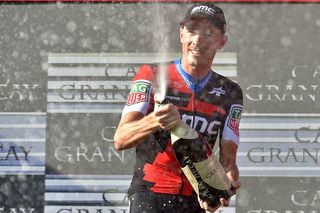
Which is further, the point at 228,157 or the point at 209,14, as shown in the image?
the point at 228,157

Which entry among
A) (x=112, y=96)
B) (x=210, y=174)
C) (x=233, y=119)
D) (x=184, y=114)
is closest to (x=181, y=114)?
(x=184, y=114)

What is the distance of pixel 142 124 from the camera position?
155 inches

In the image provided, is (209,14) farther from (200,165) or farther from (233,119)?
(200,165)

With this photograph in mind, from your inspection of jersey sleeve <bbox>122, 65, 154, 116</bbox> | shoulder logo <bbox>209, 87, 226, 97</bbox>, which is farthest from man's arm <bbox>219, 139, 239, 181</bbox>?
jersey sleeve <bbox>122, 65, 154, 116</bbox>

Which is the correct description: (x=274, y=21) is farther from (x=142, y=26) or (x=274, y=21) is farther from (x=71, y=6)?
(x=71, y=6)

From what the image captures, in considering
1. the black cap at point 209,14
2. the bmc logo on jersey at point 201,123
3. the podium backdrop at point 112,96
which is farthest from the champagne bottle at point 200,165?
the podium backdrop at point 112,96

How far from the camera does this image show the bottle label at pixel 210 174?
3.98 meters

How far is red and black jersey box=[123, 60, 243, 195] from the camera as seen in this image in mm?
4285

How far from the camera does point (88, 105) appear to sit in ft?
20.8

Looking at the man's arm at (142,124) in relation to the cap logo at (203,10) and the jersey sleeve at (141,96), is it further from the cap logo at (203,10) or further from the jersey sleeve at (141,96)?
the cap logo at (203,10)

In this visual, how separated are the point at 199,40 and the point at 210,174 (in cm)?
67

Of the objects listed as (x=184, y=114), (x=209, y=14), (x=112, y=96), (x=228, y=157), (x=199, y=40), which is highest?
(x=209, y=14)

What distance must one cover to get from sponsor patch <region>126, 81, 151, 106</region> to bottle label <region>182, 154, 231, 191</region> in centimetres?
39

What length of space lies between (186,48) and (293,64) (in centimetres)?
210
